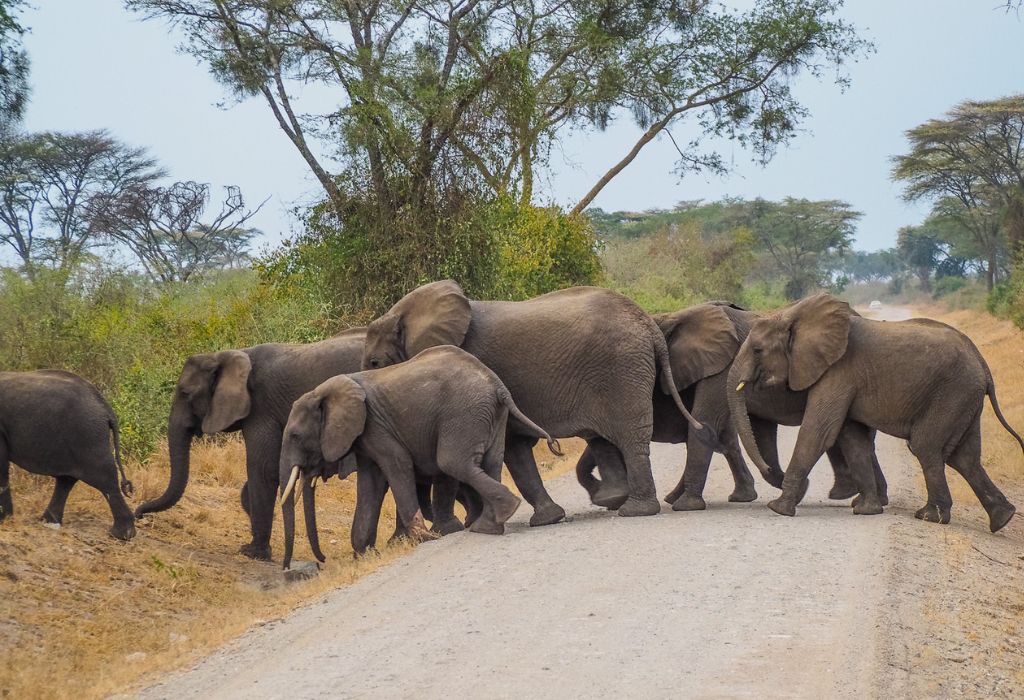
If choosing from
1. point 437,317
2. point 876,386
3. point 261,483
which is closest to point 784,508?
point 876,386

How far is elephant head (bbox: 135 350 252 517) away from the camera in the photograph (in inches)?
458

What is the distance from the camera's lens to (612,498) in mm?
11062

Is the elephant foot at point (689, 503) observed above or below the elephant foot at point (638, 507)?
below

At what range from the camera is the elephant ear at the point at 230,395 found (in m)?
11.6

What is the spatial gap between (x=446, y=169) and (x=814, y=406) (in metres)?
9.52

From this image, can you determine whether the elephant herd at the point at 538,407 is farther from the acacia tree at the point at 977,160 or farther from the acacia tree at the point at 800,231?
the acacia tree at the point at 800,231

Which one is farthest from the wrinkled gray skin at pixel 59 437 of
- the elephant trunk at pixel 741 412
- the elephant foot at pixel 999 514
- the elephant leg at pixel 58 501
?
the elephant foot at pixel 999 514

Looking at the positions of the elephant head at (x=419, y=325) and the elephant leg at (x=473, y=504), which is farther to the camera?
the elephant head at (x=419, y=325)

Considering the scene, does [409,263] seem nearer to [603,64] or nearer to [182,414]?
[182,414]

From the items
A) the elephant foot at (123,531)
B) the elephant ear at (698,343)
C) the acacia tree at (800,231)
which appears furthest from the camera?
the acacia tree at (800,231)

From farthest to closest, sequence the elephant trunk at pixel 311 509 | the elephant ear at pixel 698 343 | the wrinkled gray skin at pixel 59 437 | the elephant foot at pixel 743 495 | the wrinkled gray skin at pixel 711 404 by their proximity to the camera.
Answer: the elephant foot at pixel 743 495 < the elephant ear at pixel 698 343 < the wrinkled gray skin at pixel 711 404 < the wrinkled gray skin at pixel 59 437 < the elephant trunk at pixel 311 509

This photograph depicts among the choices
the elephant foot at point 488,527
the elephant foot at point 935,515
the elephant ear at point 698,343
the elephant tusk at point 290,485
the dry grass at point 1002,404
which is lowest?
the dry grass at point 1002,404

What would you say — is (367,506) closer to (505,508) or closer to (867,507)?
(505,508)

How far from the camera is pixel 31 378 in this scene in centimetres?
1099
